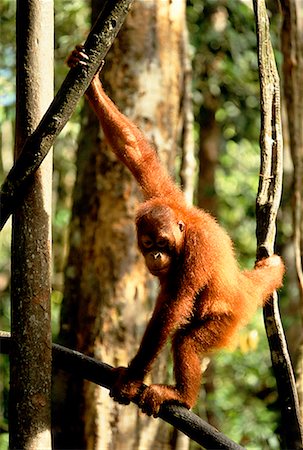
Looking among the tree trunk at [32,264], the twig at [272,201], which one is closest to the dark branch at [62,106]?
the tree trunk at [32,264]

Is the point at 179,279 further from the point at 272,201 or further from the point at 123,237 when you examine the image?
the point at 123,237

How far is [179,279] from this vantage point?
9.20ft

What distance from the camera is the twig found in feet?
7.31

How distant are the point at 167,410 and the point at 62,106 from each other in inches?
37.2

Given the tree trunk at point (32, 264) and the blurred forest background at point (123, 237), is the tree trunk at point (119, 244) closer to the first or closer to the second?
the blurred forest background at point (123, 237)

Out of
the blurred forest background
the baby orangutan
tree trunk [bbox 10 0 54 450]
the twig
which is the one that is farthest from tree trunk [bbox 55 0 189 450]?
tree trunk [bbox 10 0 54 450]

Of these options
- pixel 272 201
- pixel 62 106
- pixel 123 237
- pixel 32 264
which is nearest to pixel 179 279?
pixel 272 201

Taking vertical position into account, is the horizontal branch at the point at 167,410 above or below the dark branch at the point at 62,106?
below

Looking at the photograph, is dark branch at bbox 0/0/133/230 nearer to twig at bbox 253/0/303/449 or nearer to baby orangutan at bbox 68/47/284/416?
twig at bbox 253/0/303/449

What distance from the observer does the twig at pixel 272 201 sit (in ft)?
7.31

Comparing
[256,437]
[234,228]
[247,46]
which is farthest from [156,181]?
[234,228]

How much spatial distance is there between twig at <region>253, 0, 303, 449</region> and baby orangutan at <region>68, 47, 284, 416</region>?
470 mm

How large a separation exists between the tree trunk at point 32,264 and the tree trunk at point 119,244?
92.8 inches

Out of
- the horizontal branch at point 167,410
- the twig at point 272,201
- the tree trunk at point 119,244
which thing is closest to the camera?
the horizontal branch at point 167,410
